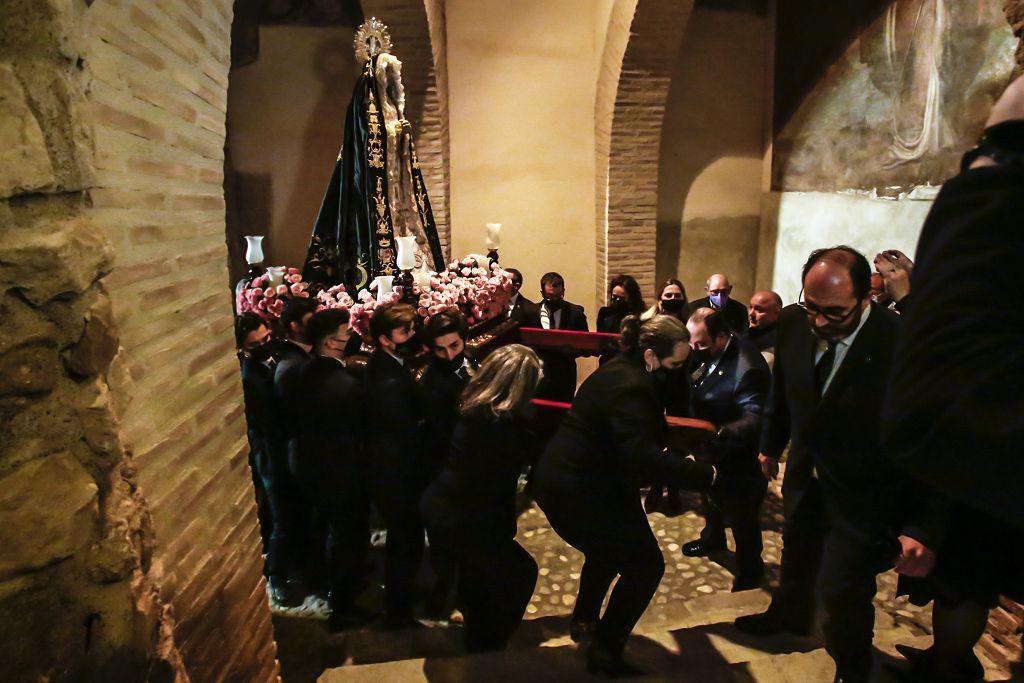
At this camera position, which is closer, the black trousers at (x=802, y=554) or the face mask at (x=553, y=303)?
the black trousers at (x=802, y=554)

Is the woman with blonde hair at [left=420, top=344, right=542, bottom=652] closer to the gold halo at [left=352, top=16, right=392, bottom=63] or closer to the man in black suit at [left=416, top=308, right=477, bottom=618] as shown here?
Answer: the man in black suit at [left=416, top=308, right=477, bottom=618]

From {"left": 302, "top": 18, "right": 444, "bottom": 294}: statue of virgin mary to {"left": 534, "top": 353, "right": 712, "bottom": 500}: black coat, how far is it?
8.34 feet

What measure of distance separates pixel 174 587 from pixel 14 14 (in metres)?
1.48

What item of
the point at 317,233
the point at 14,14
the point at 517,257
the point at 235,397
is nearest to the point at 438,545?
the point at 235,397

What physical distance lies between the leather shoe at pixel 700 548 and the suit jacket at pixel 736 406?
68 centimetres

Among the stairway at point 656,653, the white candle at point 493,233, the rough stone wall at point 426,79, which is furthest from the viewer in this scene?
the rough stone wall at point 426,79

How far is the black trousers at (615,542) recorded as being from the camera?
2.66 metres

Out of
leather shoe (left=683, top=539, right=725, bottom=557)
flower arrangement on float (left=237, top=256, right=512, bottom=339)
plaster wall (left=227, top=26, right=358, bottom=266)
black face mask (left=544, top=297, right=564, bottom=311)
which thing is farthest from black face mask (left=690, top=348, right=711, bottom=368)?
plaster wall (left=227, top=26, right=358, bottom=266)

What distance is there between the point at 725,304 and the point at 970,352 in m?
4.45

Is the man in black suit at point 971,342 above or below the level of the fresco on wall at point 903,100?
below

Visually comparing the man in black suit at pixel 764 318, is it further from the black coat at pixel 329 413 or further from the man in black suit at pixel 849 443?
the black coat at pixel 329 413

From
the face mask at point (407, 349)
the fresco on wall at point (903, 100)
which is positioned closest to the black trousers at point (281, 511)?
the face mask at point (407, 349)

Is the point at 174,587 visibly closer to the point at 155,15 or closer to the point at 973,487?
the point at 155,15

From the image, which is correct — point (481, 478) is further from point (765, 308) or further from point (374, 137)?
point (374, 137)
